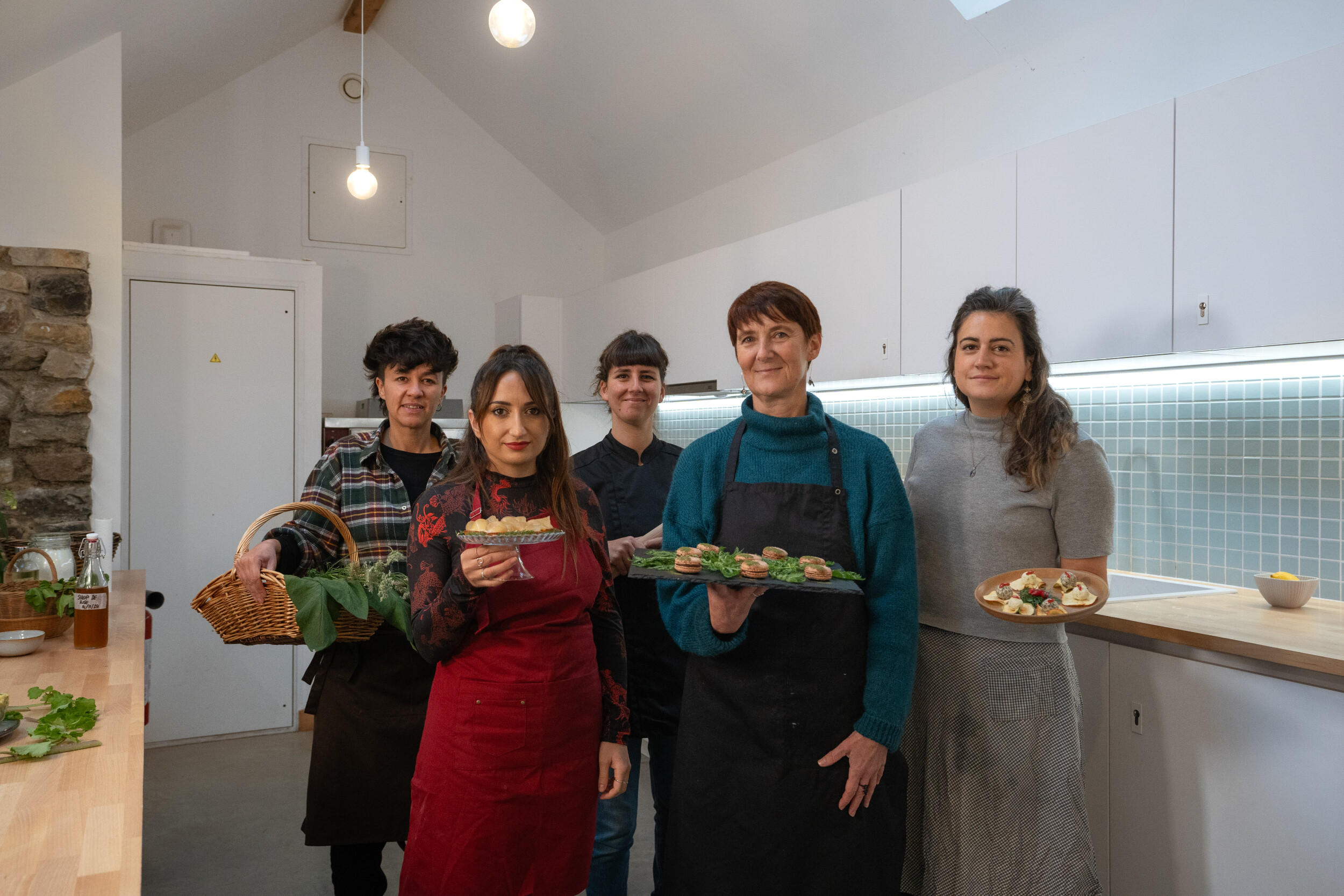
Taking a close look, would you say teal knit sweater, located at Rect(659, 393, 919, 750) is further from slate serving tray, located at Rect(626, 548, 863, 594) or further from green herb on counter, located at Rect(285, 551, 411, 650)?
green herb on counter, located at Rect(285, 551, 411, 650)

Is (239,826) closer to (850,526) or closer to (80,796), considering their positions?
(80,796)

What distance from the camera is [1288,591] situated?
217 cm

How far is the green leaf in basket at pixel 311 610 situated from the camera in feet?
5.51

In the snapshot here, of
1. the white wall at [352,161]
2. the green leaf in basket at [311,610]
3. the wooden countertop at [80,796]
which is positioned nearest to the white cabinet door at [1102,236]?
the green leaf in basket at [311,610]

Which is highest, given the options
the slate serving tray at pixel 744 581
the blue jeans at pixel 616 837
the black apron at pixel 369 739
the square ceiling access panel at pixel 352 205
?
the square ceiling access panel at pixel 352 205

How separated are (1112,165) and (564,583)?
179cm

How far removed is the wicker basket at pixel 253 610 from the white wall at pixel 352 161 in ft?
11.0

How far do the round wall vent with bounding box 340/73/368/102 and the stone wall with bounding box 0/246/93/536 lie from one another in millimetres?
2047

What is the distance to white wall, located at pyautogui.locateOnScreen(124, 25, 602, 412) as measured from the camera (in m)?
4.62

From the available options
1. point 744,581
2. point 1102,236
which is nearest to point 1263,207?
point 1102,236

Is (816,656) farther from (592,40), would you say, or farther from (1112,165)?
(592,40)

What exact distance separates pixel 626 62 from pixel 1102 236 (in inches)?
97.4

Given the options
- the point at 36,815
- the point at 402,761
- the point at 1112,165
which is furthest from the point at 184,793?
the point at 1112,165

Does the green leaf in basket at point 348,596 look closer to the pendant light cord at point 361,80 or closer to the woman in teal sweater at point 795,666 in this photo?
the woman in teal sweater at point 795,666
